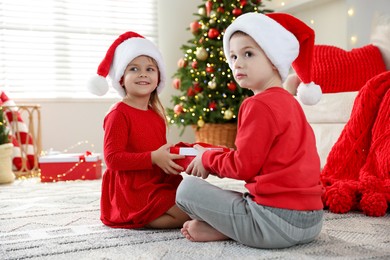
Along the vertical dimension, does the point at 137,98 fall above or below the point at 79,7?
below

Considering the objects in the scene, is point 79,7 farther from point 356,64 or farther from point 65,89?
point 356,64

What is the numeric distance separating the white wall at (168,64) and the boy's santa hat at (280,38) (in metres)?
2.52

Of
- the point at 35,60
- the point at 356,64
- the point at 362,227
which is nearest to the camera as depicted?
the point at 362,227

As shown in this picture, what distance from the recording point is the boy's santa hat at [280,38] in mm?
1327

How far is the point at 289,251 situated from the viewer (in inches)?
50.3

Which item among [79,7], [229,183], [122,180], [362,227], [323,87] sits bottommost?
[229,183]

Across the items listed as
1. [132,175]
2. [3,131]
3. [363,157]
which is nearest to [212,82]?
[3,131]

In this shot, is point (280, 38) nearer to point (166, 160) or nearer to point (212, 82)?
point (166, 160)

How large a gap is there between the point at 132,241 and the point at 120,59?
63cm

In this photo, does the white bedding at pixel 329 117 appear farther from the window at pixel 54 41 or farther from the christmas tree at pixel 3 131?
the window at pixel 54 41

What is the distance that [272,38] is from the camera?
4.37ft

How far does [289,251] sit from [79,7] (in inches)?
141

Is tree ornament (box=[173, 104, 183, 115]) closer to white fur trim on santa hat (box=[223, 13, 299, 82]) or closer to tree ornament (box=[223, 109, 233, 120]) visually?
tree ornament (box=[223, 109, 233, 120])

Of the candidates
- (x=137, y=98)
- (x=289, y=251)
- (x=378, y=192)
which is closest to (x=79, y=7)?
(x=137, y=98)
